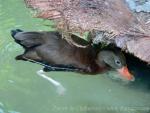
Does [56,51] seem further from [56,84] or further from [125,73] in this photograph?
[125,73]

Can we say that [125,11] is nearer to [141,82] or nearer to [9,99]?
[141,82]

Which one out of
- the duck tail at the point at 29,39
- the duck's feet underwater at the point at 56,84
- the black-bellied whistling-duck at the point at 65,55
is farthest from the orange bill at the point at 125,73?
the duck tail at the point at 29,39

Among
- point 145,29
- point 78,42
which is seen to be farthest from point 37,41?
point 145,29

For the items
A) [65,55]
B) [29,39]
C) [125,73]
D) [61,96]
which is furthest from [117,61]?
[29,39]

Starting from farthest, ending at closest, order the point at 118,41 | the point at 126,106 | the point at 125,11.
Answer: the point at 126,106 → the point at 125,11 → the point at 118,41

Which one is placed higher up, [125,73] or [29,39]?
[29,39]

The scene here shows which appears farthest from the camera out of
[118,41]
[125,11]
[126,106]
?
[126,106]

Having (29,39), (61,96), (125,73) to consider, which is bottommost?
(61,96)
